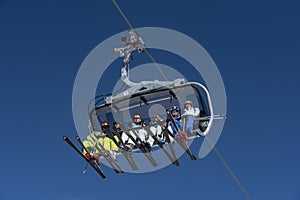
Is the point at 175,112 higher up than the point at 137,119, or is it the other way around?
the point at 137,119

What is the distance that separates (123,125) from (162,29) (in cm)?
242

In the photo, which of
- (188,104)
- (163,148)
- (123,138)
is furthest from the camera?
(123,138)

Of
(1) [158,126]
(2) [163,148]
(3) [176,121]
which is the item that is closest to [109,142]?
(1) [158,126]

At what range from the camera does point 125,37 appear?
9.74 metres

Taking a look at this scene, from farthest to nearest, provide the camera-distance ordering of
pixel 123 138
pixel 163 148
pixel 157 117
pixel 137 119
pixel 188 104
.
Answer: pixel 123 138, pixel 137 119, pixel 188 104, pixel 157 117, pixel 163 148

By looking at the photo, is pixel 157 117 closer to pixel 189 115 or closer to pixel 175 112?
pixel 175 112

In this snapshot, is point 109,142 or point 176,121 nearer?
point 176,121

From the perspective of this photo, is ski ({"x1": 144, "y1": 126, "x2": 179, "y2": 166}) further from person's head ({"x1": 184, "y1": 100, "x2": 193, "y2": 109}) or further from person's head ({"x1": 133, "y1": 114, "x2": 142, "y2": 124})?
person's head ({"x1": 184, "y1": 100, "x2": 193, "y2": 109})

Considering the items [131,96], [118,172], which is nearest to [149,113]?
[131,96]

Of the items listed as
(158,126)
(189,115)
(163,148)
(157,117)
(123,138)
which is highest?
(123,138)

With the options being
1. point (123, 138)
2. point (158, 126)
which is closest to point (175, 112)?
point (158, 126)

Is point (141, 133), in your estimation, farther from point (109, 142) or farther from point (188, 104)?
point (188, 104)

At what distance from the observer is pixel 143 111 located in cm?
970

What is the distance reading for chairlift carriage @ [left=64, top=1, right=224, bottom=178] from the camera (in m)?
9.10
